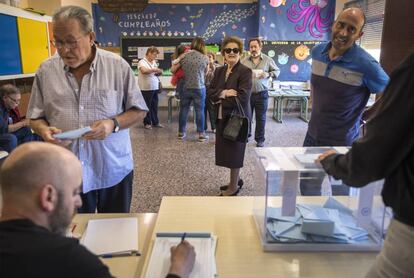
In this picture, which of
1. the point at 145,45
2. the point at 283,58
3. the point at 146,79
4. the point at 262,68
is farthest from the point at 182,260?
the point at 145,45

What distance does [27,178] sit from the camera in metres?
0.81

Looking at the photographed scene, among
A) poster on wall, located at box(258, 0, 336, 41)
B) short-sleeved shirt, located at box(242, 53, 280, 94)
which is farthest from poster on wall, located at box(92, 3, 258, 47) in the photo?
short-sleeved shirt, located at box(242, 53, 280, 94)

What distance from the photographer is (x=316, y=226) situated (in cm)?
133

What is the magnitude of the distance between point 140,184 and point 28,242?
297 centimetres

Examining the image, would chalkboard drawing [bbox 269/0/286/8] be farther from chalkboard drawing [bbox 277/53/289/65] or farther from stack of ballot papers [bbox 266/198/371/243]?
stack of ballot papers [bbox 266/198/371/243]

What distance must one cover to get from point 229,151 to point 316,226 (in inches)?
73.3

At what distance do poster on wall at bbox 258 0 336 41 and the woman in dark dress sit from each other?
4415mm

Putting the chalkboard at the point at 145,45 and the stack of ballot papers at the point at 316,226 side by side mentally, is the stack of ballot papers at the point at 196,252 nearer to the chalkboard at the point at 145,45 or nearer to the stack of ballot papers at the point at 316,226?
the stack of ballot papers at the point at 316,226

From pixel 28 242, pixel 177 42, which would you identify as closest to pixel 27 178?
pixel 28 242

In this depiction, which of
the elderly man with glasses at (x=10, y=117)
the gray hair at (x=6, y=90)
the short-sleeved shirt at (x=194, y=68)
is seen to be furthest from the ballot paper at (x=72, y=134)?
the short-sleeved shirt at (x=194, y=68)

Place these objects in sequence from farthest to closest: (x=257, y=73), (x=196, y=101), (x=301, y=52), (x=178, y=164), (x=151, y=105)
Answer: (x=301, y=52) → (x=151, y=105) → (x=196, y=101) → (x=257, y=73) → (x=178, y=164)

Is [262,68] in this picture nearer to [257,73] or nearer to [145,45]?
[257,73]

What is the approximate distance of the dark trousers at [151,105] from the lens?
6012mm

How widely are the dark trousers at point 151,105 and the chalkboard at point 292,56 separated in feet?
8.71
